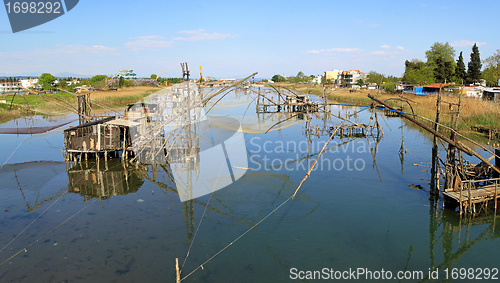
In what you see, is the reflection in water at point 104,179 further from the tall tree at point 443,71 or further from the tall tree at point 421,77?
the tall tree at point 443,71

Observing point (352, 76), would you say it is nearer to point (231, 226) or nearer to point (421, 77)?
point (421, 77)

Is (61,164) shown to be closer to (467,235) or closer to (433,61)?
(467,235)

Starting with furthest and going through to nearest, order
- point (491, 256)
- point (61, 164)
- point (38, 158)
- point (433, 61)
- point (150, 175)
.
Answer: point (433, 61), point (38, 158), point (61, 164), point (150, 175), point (491, 256)

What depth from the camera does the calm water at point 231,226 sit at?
7.87 metres

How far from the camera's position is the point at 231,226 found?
9766 millimetres

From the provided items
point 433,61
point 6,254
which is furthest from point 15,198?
point 433,61

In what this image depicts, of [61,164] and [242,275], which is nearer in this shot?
[242,275]

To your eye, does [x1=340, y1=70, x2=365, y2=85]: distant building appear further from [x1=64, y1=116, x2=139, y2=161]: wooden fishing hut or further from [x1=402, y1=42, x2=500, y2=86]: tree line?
[x1=64, y1=116, x2=139, y2=161]: wooden fishing hut

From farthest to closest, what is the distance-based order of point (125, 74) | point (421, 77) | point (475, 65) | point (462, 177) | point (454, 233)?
point (125, 74), point (421, 77), point (475, 65), point (462, 177), point (454, 233)

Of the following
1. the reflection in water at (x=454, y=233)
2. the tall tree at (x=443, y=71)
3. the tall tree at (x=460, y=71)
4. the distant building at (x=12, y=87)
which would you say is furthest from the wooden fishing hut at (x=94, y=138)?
the tall tree at (x=443, y=71)

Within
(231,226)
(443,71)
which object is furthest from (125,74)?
(231,226)

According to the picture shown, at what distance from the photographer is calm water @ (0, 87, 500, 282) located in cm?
787

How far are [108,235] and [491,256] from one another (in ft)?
33.3

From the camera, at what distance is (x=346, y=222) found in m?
9.91
